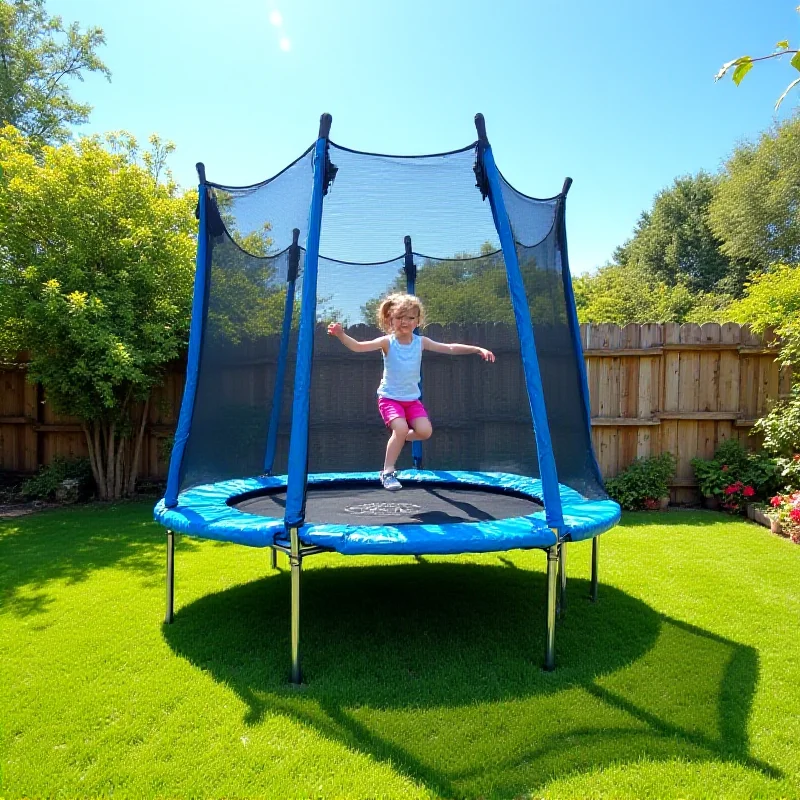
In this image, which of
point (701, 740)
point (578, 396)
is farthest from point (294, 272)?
point (701, 740)

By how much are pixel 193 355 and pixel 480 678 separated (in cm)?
172

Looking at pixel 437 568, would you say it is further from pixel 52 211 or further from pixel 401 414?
pixel 52 211

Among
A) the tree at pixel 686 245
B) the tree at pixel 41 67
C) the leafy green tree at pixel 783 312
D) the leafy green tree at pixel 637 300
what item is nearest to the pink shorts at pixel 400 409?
the leafy green tree at pixel 783 312

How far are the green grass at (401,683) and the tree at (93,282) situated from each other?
1.83m

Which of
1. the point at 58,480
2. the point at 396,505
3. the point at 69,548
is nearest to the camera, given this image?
the point at 396,505

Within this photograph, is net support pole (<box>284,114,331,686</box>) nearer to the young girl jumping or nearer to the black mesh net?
the black mesh net

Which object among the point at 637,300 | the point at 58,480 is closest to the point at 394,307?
the point at 58,480

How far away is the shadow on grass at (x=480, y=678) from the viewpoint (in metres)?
1.55

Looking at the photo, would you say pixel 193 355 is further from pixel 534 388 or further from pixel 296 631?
pixel 534 388

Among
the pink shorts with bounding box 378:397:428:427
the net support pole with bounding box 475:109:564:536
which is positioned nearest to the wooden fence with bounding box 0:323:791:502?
the pink shorts with bounding box 378:397:428:427

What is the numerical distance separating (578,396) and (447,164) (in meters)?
→ 1.25

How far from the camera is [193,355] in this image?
2.60m

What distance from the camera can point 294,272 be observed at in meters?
3.27

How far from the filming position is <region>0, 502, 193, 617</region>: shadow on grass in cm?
290
